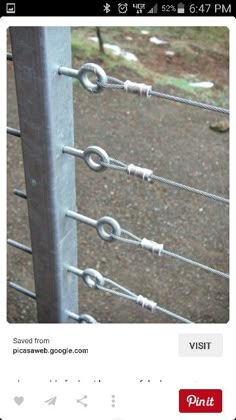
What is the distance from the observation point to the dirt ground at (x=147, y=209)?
1.52 metres

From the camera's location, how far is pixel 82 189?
185 centimetres

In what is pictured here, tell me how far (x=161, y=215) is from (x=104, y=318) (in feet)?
1.35

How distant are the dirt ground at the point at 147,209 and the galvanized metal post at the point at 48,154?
661 mm

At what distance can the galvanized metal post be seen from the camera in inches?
24.3

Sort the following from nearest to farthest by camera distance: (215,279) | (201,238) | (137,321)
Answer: (137,321) → (215,279) → (201,238)

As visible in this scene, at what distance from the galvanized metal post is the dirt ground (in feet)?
2.17
